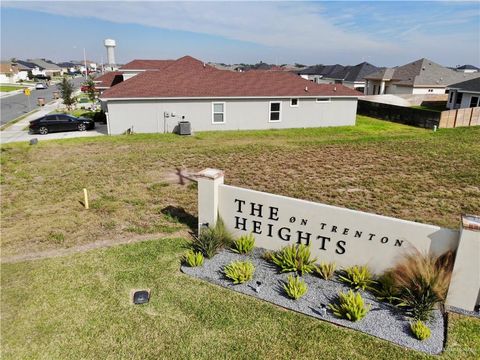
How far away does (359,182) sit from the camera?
1448 cm

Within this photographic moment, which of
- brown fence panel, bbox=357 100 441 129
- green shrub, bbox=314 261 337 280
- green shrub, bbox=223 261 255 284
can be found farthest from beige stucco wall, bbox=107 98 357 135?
green shrub, bbox=314 261 337 280

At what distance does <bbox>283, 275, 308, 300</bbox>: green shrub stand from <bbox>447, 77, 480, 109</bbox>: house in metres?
34.4

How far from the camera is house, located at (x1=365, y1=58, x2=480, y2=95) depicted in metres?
45.0

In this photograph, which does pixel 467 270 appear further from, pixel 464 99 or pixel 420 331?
pixel 464 99

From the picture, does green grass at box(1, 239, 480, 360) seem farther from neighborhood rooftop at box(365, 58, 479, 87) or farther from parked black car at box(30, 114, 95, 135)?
neighborhood rooftop at box(365, 58, 479, 87)

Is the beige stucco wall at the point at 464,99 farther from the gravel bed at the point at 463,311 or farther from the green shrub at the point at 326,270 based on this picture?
the green shrub at the point at 326,270

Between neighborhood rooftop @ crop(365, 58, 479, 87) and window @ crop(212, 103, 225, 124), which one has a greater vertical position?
neighborhood rooftop @ crop(365, 58, 479, 87)

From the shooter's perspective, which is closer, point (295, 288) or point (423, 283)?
point (423, 283)

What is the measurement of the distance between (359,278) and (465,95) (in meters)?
35.4

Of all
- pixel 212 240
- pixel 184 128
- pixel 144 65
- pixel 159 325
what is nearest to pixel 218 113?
pixel 184 128

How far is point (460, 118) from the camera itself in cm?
2692

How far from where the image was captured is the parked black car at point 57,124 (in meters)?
24.2

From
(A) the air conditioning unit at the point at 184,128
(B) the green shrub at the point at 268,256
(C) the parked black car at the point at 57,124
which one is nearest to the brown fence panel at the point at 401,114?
(A) the air conditioning unit at the point at 184,128

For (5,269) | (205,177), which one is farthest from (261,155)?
(5,269)
